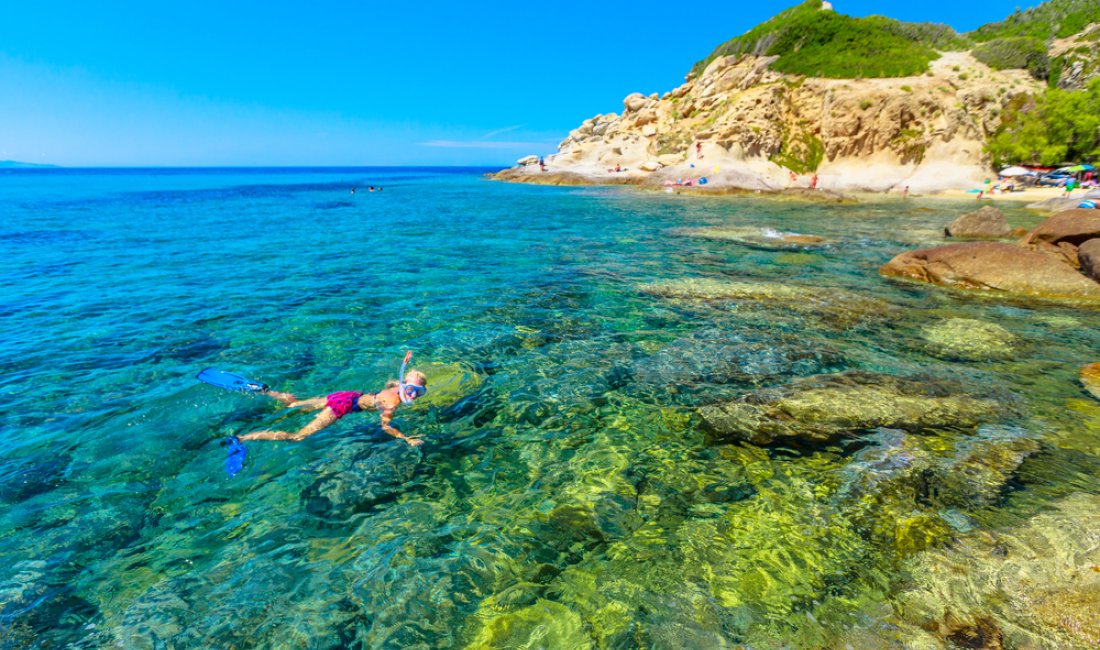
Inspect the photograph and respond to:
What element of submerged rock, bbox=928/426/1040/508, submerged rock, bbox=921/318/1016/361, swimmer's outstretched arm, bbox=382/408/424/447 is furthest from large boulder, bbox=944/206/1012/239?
swimmer's outstretched arm, bbox=382/408/424/447

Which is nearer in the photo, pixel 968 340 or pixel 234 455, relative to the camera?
pixel 234 455

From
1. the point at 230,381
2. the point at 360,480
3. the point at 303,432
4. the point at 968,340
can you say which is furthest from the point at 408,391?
the point at 968,340

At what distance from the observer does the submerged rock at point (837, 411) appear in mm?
6828

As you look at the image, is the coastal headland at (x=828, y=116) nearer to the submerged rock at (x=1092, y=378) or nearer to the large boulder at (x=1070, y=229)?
the large boulder at (x=1070, y=229)

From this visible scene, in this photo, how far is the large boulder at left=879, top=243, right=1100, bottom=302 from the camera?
13719 millimetres

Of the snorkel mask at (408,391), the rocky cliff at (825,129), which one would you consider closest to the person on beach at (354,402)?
the snorkel mask at (408,391)

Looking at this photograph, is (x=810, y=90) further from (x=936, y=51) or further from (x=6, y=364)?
(x=6, y=364)

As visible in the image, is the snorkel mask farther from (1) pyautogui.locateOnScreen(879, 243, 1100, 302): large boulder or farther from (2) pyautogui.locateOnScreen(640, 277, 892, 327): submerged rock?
(1) pyautogui.locateOnScreen(879, 243, 1100, 302): large boulder

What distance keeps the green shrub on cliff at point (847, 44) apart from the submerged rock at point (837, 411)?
6653 cm

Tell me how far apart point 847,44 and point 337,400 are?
78.7m

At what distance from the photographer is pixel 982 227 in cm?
2409

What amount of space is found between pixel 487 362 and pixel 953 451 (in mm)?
7529

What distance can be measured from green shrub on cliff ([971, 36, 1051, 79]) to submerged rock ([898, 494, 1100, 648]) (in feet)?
245

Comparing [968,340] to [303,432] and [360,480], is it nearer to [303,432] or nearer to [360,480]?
Answer: [360,480]
